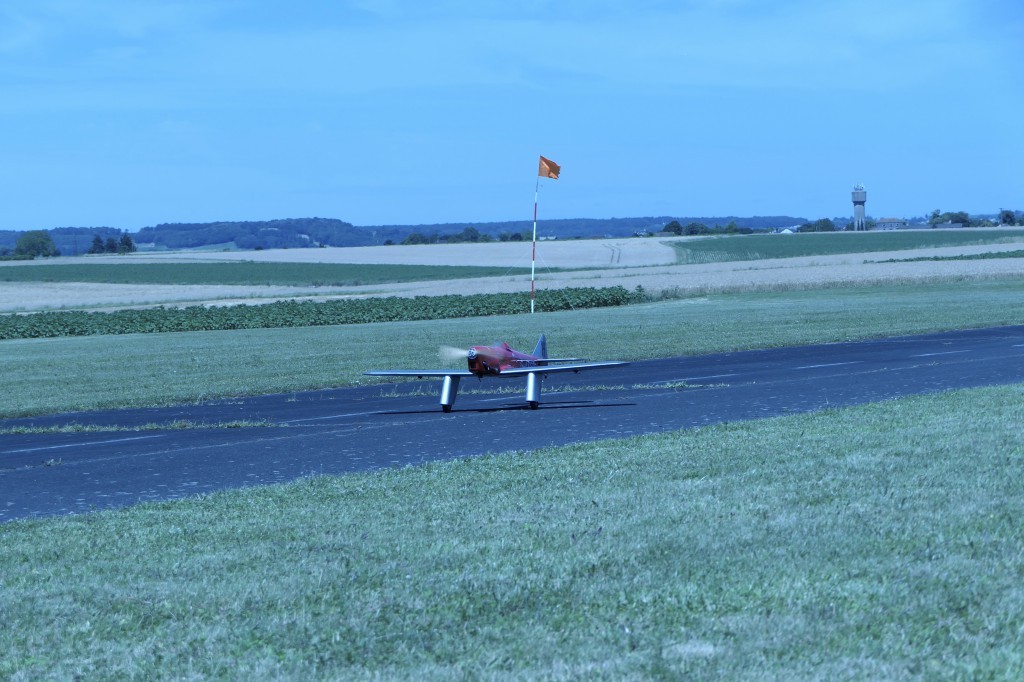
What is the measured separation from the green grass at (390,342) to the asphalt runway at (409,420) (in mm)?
2479

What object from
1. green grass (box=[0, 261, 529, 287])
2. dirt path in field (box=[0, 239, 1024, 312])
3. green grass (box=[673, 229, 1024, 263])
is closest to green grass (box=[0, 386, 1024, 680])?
dirt path in field (box=[0, 239, 1024, 312])

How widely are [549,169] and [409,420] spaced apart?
2275 cm

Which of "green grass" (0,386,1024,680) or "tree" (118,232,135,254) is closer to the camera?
Result: "green grass" (0,386,1024,680)

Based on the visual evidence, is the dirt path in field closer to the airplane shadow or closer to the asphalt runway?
the asphalt runway

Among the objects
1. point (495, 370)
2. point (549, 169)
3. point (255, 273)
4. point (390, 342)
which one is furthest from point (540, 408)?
point (255, 273)

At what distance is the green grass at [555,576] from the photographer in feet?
18.0

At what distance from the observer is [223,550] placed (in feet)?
25.4

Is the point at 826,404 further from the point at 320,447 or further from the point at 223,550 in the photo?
the point at 223,550

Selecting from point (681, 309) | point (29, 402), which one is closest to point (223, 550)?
point (29, 402)

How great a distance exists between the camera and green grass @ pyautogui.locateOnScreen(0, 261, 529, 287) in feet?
291

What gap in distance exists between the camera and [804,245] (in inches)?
4970

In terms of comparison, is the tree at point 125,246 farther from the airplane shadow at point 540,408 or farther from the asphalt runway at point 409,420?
the airplane shadow at point 540,408

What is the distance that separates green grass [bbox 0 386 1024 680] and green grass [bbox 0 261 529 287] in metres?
72.7

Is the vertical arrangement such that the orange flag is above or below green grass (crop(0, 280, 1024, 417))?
above
